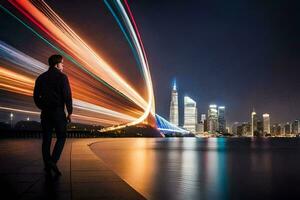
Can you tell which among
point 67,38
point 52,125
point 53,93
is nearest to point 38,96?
point 53,93

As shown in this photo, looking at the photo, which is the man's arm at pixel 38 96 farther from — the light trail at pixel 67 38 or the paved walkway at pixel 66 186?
the light trail at pixel 67 38

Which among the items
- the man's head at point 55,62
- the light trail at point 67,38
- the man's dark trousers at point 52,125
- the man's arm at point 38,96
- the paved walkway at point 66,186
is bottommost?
the paved walkway at point 66,186

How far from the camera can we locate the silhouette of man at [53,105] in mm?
5953

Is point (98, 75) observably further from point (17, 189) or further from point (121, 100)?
point (17, 189)

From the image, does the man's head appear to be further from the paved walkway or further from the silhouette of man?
the paved walkway

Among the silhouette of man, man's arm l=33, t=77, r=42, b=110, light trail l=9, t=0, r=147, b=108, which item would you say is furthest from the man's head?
light trail l=9, t=0, r=147, b=108

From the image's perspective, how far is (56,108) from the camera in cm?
596

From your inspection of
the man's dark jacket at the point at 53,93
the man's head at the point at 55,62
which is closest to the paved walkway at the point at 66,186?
the man's dark jacket at the point at 53,93

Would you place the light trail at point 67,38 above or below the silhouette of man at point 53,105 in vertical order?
above

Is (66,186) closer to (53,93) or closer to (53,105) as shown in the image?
(53,105)

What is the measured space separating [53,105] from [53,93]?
7.0 inches

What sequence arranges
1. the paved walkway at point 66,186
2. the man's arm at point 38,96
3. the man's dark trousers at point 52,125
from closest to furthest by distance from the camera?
the paved walkway at point 66,186
the man's dark trousers at point 52,125
the man's arm at point 38,96

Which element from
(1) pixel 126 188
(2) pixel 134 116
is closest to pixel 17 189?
(1) pixel 126 188

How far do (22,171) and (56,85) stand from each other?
5.44 feet
